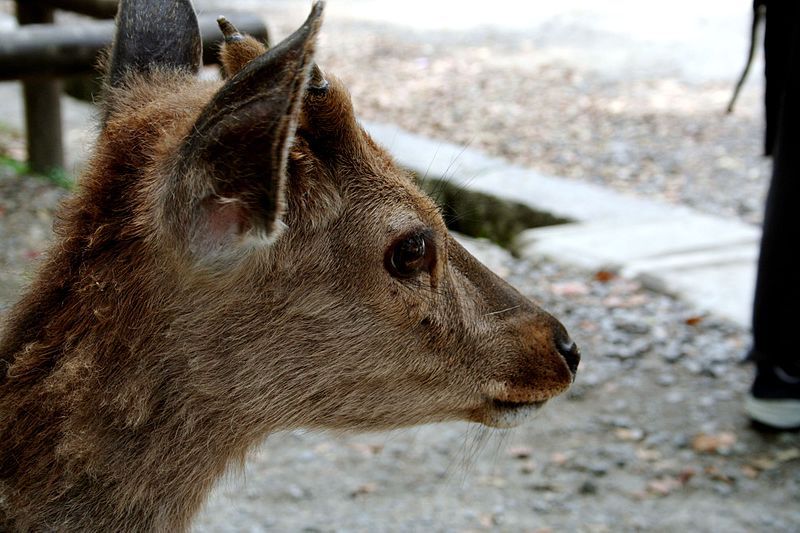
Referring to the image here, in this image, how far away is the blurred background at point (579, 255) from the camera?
15.9 ft

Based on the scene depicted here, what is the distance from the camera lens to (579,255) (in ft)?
24.2

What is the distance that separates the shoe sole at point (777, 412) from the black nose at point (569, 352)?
2429mm

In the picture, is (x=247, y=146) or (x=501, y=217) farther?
(x=501, y=217)

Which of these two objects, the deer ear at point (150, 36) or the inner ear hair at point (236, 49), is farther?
the deer ear at point (150, 36)

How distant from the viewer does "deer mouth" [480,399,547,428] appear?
3211 millimetres

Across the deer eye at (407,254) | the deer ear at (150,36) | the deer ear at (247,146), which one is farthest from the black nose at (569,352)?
the deer ear at (150,36)

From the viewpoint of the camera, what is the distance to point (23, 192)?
8.38m

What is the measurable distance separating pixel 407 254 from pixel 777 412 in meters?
3.14

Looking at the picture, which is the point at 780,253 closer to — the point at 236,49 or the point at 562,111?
the point at 236,49

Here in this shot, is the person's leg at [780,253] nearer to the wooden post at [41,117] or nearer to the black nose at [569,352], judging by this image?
the black nose at [569,352]

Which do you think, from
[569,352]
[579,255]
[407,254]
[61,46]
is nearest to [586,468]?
[569,352]

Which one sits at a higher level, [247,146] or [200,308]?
[247,146]

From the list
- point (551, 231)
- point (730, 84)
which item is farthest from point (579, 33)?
point (551, 231)

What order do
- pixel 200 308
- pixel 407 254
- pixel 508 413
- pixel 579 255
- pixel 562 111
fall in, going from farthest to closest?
1. pixel 562 111
2. pixel 579 255
3. pixel 508 413
4. pixel 407 254
5. pixel 200 308
